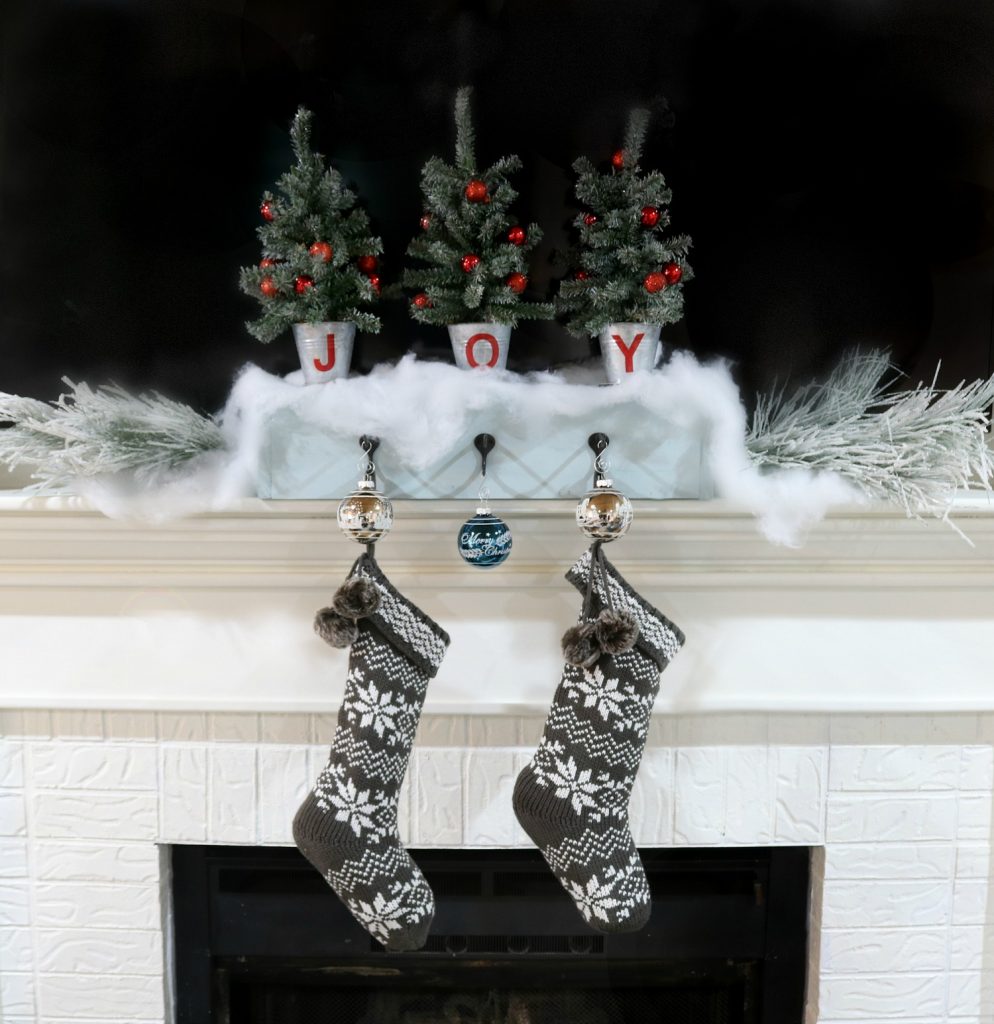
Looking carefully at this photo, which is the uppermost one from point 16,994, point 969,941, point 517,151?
point 517,151

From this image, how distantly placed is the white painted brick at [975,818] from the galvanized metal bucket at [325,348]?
3.37 feet

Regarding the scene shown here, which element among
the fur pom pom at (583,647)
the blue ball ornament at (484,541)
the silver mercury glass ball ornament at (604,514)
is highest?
the silver mercury glass ball ornament at (604,514)

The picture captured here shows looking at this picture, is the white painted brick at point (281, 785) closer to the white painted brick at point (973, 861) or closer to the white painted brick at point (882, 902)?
the white painted brick at point (882, 902)

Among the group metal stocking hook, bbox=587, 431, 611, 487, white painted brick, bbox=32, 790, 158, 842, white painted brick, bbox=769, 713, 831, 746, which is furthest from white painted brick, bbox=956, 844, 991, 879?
white painted brick, bbox=32, 790, 158, 842

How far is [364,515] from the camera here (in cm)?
95

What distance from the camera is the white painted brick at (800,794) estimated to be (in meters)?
1.13

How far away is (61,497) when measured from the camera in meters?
1.02

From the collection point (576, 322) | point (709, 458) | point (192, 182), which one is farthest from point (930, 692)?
point (192, 182)

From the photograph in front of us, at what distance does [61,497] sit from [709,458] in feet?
2.62

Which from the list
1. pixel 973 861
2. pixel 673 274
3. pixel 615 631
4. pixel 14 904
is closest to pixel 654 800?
pixel 615 631

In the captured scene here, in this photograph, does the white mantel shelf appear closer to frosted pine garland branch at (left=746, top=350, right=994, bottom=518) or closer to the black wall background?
frosted pine garland branch at (left=746, top=350, right=994, bottom=518)

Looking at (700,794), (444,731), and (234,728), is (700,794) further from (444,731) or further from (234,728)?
(234,728)

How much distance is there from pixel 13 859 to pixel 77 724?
22cm

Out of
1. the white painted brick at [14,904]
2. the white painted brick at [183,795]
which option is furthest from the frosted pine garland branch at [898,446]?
the white painted brick at [14,904]
